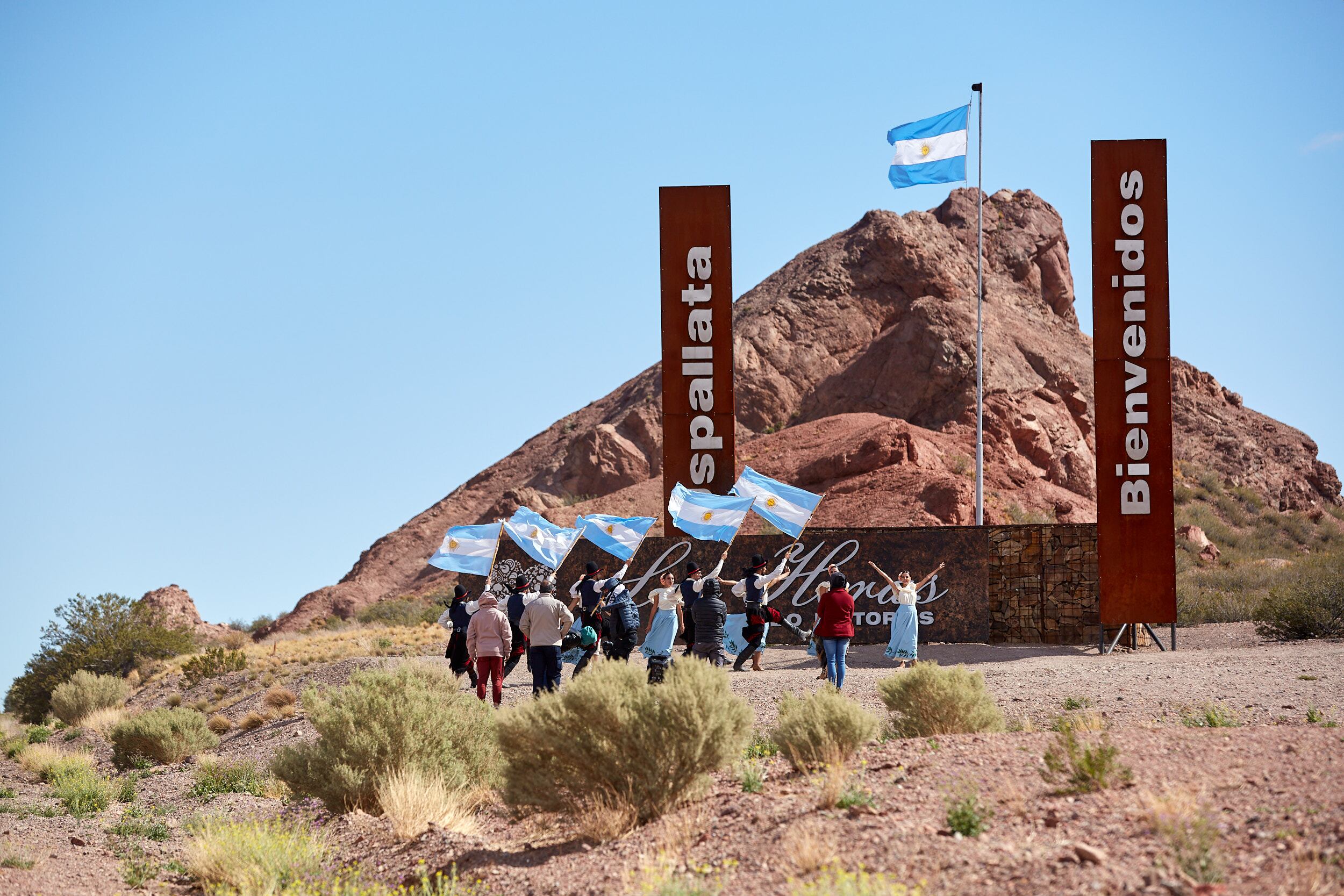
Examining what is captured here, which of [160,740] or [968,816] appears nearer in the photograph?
[968,816]

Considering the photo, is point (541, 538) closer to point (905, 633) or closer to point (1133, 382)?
point (905, 633)

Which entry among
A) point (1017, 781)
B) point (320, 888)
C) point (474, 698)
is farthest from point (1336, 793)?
point (474, 698)

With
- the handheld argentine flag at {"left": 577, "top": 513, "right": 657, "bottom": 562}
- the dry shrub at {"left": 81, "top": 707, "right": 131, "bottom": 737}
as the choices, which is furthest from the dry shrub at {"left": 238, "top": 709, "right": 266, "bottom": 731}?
the handheld argentine flag at {"left": 577, "top": 513, "right": 657, "bottom": 562}

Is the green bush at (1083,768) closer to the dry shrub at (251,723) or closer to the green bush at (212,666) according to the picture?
the dry shrub at (251,723)

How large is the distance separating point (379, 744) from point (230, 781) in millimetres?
5604

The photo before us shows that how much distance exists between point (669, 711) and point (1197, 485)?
52029 millimetres

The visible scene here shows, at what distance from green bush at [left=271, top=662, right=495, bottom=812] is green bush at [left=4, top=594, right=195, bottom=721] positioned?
23.5m

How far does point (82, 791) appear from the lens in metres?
14.9

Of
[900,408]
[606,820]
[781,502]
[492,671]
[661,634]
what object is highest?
[900,408]

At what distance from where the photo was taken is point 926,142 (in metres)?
28.4

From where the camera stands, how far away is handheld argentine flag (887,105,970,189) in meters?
28.1

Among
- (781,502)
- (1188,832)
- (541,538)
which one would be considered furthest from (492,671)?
(1188,832)

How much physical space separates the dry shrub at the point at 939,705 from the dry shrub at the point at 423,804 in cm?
424

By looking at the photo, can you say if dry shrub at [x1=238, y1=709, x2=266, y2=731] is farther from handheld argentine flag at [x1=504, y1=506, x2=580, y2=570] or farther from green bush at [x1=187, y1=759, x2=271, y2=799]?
handheld argentine flag at [x1=504, y1=506, x2=580, y2=570]
